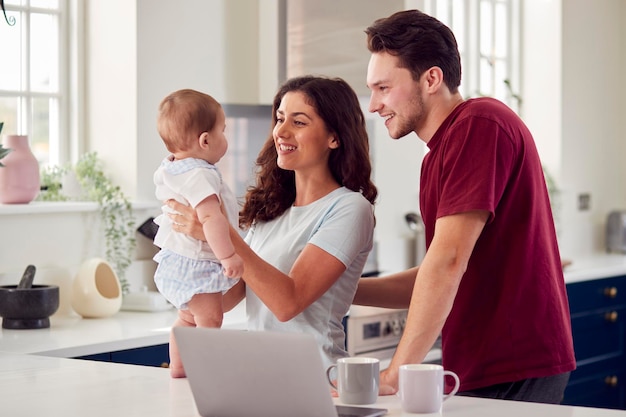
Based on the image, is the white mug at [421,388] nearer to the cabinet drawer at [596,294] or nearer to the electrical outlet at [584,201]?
the cabinet drawer at [596,294]

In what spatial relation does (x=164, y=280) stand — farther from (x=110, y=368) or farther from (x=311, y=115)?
(x=311, y=115)

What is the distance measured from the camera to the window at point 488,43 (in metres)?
5.69

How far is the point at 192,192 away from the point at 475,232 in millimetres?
576

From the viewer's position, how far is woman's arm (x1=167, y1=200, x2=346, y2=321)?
2094mm

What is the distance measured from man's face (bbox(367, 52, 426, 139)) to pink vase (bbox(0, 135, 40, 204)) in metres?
1.69

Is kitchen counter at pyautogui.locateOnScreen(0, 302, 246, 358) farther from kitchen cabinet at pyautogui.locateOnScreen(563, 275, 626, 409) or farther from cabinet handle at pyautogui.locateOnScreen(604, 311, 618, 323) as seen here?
cabinet handle at pyautogui.locateOnScreen(604, 311, 618, 323)

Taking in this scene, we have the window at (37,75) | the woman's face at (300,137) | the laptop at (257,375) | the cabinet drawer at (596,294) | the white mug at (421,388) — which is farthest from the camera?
the cabinet drawer at (596,294)

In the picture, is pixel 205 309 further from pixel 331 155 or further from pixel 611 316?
pixel 611 316

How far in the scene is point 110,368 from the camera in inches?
84.1

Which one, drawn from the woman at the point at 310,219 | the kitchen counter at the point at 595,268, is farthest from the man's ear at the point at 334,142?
the kitchen counter at the point at 595,268

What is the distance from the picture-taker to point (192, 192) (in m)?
2.09

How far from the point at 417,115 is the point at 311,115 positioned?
0.76ft

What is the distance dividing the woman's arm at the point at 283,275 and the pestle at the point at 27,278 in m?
1.25

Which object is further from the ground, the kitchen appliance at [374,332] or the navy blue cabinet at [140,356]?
the navy blue cabinet at [140,356]
